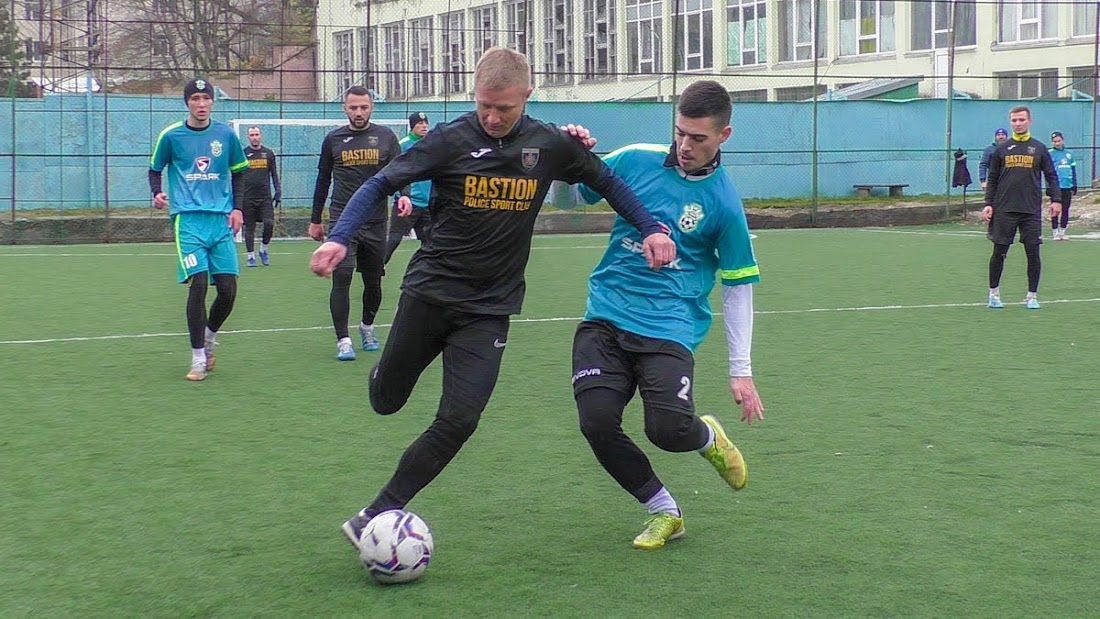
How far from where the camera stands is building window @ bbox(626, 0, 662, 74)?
127ft

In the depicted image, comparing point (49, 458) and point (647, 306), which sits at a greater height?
point (647, 306)

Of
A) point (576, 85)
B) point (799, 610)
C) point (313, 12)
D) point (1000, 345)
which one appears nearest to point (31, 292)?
point (1000, 345)

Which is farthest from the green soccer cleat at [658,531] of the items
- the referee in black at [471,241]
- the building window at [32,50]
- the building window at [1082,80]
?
the building window at [1082,80]

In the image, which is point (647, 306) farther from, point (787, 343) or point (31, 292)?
point (31, 292)

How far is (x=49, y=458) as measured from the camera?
6.70 metres

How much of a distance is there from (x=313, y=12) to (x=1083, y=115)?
18932 mm

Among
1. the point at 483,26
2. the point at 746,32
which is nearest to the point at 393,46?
the point at 483,26

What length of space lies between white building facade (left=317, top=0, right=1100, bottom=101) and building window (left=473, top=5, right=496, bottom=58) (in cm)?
5

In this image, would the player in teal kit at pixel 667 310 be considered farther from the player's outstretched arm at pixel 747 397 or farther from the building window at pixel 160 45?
the building window at pixel 160 45

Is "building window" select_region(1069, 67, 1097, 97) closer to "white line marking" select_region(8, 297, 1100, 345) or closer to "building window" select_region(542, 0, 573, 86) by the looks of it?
"building window" select_region(542, 0, 573, 86)

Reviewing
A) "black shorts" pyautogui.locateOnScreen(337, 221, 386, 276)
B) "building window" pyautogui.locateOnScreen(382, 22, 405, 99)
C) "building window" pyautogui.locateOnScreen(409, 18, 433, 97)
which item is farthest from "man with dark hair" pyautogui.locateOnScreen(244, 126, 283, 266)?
"building window" pyautogui.locateOnScreen(409, 18, 433, 97)

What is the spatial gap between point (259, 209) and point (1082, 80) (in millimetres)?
23357

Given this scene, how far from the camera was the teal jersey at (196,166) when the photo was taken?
931cm

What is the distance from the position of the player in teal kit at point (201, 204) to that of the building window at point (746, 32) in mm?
31328
